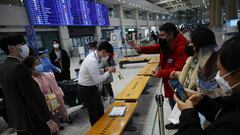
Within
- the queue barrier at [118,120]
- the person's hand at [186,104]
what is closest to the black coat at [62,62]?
the queue barrier at [118,120]

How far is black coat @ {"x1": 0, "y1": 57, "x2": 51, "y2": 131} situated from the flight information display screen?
8707 millimetres

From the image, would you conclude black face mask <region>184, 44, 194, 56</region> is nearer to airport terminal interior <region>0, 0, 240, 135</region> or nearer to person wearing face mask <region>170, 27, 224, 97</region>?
airport terminal interior <region>0, 0, 240, 135</region>

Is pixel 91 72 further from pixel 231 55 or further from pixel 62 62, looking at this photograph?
pixel 62 62

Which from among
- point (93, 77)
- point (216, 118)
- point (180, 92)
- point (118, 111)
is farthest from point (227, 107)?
point (118, 111)

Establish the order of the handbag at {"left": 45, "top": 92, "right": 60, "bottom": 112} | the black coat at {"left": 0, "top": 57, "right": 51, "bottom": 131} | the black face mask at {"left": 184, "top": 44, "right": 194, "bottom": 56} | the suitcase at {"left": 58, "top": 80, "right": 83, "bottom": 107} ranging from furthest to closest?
1. the suitcase at {"left": 58, "top": 80, "right": 83, "bottom": 107}
2. the handbag at {"left": 45, "top": 92, "right": 60, "bottom": 112}
3. the black face mask at {"left": 184, "top": 44, "right": 194, "bottom": 56}
4. the black coat at {"left": 0, "top": 57, "right": 51, "bottom": 131}

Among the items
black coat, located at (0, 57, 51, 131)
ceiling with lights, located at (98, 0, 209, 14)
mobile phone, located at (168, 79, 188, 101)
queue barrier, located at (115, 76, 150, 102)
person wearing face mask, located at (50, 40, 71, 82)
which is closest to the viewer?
mobile phone, located at (168, 79, 188, 101)

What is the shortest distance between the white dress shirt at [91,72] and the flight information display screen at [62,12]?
8.03 meters

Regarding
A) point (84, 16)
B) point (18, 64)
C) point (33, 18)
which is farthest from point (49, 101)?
point (84, 16)

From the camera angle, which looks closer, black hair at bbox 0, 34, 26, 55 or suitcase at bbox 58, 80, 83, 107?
black hair at bbox 0, 34, 26, 55

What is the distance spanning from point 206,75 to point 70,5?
12.6m

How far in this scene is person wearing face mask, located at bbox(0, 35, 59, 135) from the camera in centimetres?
189

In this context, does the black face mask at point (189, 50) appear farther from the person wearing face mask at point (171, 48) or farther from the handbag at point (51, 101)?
the handbag at point (51, 101)

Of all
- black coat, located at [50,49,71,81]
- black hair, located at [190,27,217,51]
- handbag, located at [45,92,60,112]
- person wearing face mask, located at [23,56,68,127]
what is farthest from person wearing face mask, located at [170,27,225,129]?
black coat, located at [50,49,71,81]

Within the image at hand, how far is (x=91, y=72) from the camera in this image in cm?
287
